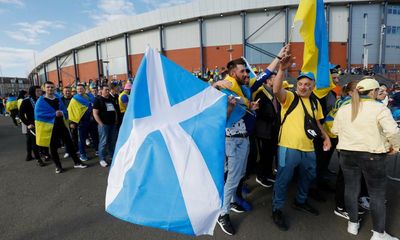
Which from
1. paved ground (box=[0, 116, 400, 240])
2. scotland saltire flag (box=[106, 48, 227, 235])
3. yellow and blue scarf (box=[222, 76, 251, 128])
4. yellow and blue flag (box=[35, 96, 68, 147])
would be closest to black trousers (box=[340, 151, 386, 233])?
paved ground (box=[0, 116, 400, 240])

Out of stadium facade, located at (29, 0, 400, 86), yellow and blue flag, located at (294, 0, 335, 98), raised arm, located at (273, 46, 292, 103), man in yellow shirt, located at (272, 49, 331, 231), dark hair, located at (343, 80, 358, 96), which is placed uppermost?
stadium facade, located at (29, 0, 400, 86)

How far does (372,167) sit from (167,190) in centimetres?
226

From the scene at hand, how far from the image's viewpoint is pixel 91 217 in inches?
140

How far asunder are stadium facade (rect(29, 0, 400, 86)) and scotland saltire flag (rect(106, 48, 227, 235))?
21762mm

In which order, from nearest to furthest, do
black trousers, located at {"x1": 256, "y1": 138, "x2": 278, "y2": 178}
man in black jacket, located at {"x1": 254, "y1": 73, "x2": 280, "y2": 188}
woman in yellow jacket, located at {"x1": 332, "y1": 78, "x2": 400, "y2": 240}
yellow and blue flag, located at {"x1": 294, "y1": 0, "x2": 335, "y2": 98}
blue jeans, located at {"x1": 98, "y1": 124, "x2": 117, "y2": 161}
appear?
woman in yellow jacket, located at {"x1": 332, "y1": 78, "x2": 400, "y2": 240}, yellow and blue flag, located at {"x1": 294, "y1": 0, "x2": 335, "y2": 98}, man in black jacket, located at {"x1": 254, "y1": 73, "x2": 280, "y2": 188}, black trousers, located at {"x1": 256, "y1": 138, "x2": 278, "y2": 178}, blue jeans, located at {"x1": 98, "y1": 124, "x2": 117, "y2": 161}

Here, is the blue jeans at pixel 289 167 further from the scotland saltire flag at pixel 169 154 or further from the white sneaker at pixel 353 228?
the scotland saltire flag at pixel 169 154

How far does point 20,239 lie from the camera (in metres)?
3.07

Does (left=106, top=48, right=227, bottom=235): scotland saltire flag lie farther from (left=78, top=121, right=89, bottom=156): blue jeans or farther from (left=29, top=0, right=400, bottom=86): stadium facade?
(left=29, top=0, right=400, bottom=86): stadium facade

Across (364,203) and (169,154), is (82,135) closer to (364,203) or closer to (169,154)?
(169,154)

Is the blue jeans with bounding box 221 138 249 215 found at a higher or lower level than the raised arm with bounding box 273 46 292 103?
lower

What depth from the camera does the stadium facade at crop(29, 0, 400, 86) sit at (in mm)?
22812

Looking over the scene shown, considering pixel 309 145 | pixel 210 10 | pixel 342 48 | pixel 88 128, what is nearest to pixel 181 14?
pixel 210 10

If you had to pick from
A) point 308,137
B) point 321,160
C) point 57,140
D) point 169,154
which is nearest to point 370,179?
point 308,137

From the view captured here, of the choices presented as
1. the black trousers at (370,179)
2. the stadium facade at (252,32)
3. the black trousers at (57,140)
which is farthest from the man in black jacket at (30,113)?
the stadium facade at (252,32)
